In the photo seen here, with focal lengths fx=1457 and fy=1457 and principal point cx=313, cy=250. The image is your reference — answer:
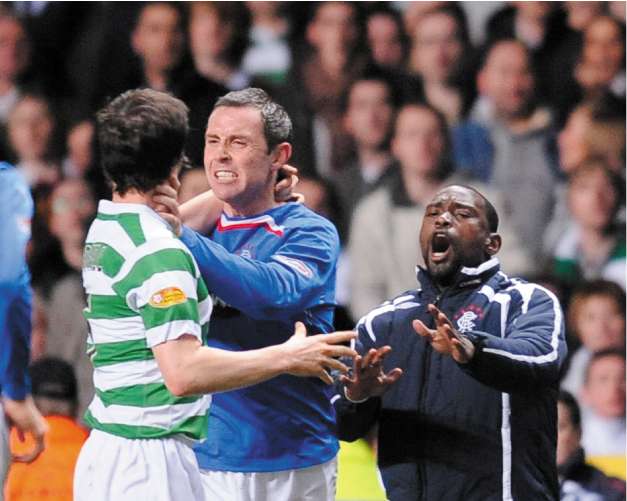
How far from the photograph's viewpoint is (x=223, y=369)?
3457 mm

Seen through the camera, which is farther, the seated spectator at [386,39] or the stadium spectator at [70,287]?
the seated spectator at [386,39]

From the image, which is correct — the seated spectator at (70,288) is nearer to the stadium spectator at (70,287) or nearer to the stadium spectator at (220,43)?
the stadium spectator at (70,287)

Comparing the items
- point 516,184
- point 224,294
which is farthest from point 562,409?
point 224,294

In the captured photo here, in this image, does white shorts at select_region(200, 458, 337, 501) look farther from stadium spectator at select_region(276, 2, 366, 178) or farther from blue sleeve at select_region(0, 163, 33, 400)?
stadium spectator at select_region(276, 2, 366, 178)

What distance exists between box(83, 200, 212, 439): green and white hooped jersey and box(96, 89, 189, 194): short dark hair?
0.28 feet

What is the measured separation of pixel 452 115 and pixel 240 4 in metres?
1.36

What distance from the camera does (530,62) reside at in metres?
8.05

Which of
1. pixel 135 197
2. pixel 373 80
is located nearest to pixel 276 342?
pixel 135 197

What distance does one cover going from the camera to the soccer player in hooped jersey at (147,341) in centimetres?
342

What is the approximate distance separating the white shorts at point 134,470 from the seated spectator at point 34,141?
15.6ft

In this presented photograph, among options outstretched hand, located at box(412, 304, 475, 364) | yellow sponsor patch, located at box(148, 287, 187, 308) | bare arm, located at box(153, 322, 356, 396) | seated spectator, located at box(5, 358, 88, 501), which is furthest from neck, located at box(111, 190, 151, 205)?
seated spectator, located at box(5, 358, 88, 501)

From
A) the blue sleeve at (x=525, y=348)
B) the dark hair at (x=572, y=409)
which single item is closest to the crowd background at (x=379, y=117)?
the dark hair at (x=572, y=409)

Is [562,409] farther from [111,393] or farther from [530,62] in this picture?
[111,393]

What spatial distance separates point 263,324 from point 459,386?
610 mm
